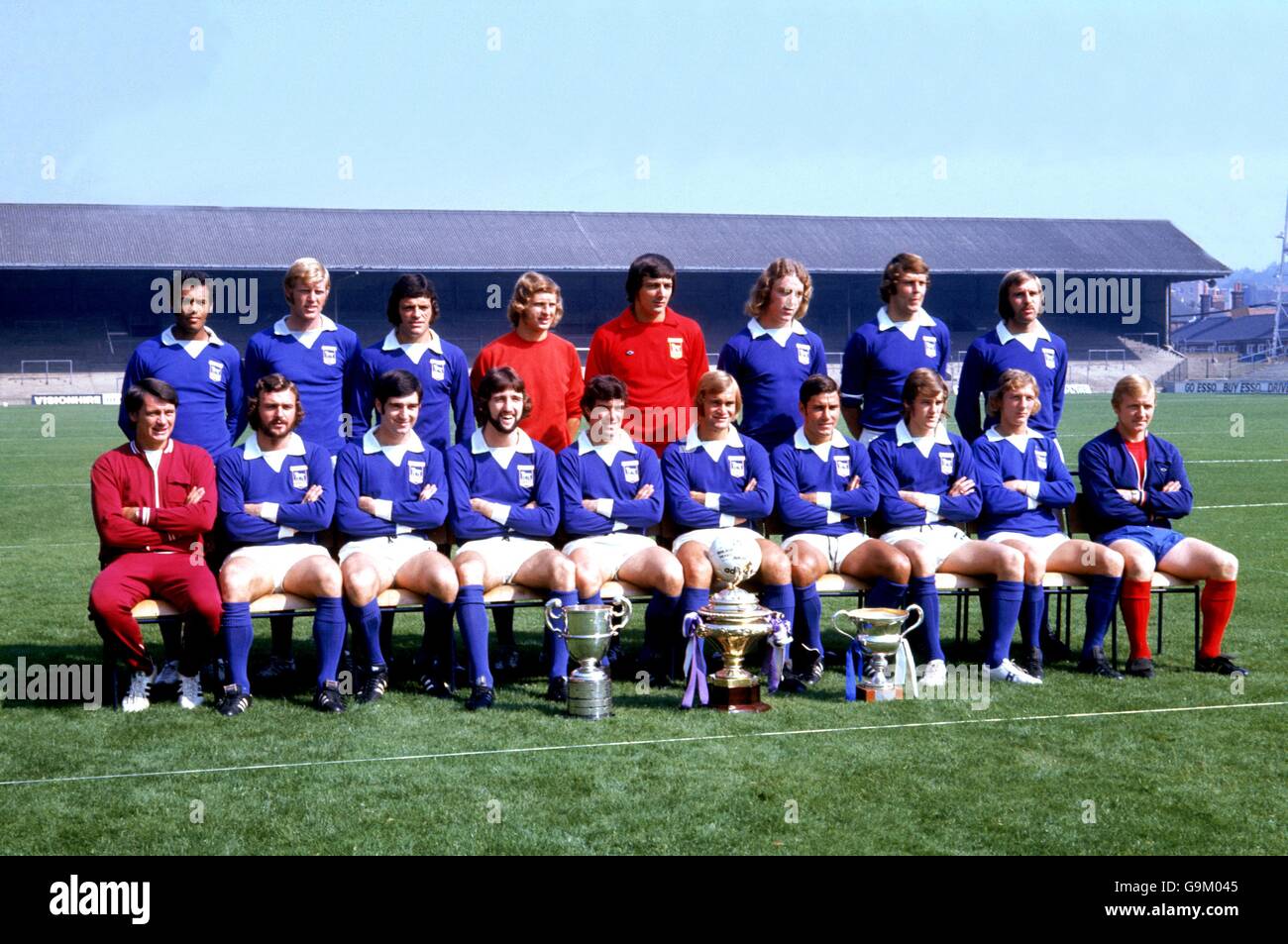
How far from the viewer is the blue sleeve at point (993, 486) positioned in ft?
23.1

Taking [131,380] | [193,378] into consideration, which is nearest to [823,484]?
[193,378]

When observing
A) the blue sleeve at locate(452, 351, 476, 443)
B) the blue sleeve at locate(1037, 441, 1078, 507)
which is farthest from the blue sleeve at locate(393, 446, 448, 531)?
the blue sleeve at locate(1037, 441, 1078, 507)

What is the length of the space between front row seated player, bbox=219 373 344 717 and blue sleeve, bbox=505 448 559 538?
0.86 metres

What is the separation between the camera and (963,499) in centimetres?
701

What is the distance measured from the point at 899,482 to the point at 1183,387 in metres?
45.2

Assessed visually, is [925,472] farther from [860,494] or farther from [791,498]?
[791,498]

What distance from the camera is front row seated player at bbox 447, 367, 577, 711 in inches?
252

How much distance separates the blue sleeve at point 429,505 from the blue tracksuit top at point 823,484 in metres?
1.62

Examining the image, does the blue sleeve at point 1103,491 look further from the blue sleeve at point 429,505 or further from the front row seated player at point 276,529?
the front row seated player at point 276,529

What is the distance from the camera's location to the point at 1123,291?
55688mm

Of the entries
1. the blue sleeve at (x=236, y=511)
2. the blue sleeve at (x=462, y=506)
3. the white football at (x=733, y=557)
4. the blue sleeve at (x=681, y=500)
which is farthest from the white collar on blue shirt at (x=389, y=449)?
the white football at (x=733, y=557)

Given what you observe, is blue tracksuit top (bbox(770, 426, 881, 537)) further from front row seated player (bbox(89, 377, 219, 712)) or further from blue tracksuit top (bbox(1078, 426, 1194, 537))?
front row seated player (bbox(89, 377, 219, 712))
